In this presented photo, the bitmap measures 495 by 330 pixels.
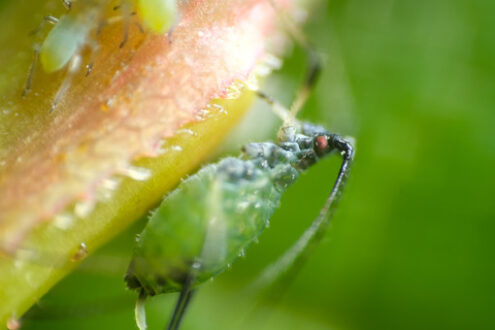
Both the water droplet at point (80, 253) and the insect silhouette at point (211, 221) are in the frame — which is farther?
the insect silhouette at point (211, 221)

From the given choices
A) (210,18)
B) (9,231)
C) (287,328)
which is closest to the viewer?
(9,231)

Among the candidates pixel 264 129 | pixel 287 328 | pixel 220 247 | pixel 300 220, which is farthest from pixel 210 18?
pixel 287 328

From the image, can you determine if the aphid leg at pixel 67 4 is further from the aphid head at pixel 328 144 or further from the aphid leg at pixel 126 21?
the aphid head at pixel 328 144

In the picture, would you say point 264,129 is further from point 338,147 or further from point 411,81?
point 411,81

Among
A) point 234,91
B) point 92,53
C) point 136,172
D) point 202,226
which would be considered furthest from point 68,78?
point 202,226

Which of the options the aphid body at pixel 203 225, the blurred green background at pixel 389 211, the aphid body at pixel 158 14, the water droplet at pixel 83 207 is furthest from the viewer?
the blurred green background at pixel 389 211

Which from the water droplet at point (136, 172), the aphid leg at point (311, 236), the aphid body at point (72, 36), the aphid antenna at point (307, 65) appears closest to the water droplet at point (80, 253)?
the water droplet at point (136, 172)

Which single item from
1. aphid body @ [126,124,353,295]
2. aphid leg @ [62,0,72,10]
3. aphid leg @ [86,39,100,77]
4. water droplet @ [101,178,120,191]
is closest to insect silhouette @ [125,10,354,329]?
aphid body @ [126,124,353,295]

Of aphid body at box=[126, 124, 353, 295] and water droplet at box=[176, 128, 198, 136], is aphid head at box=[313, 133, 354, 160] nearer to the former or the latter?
aphid body at box=[126, 124, 353, 295]
